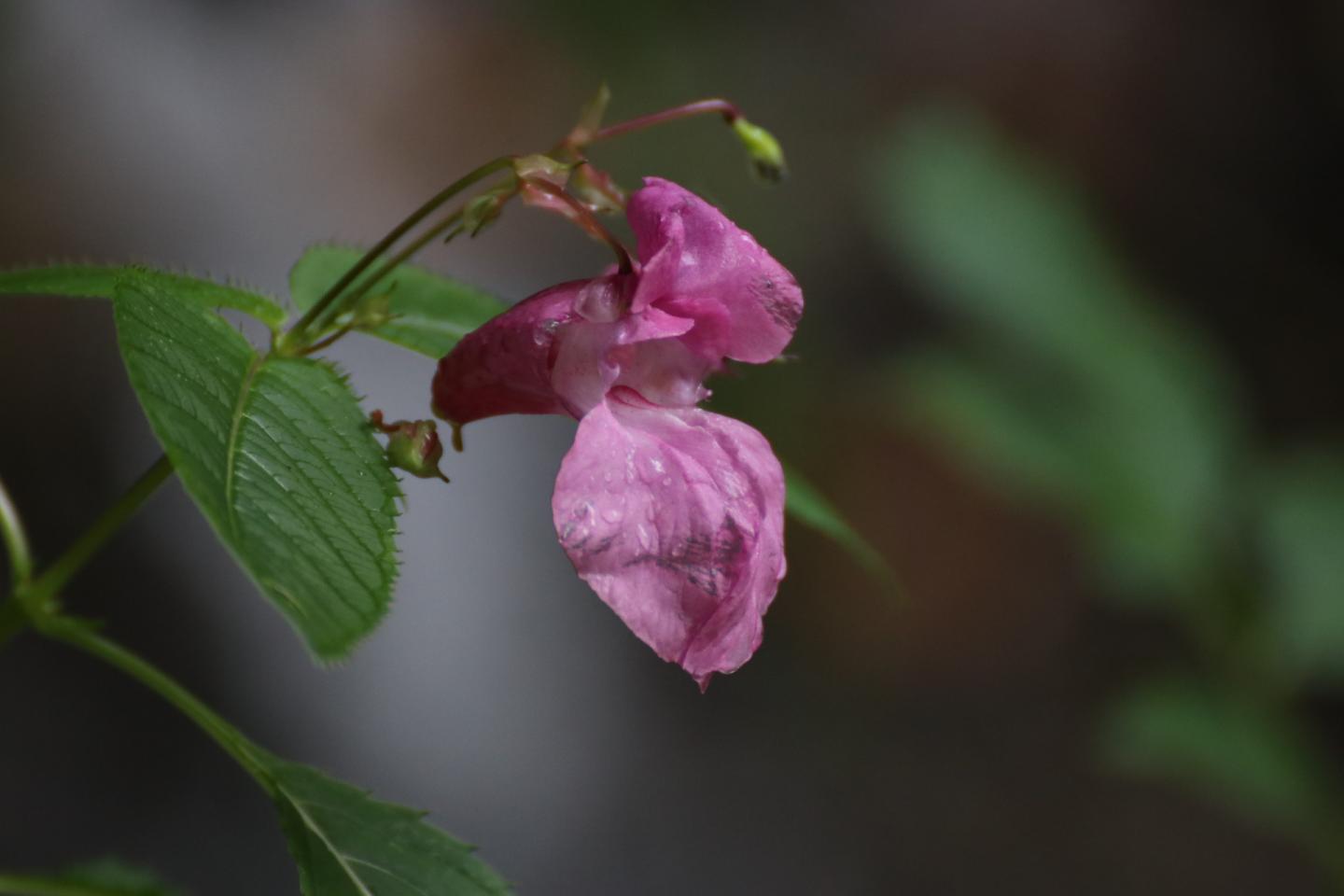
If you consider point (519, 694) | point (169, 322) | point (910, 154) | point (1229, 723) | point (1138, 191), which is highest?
point (169, 322)

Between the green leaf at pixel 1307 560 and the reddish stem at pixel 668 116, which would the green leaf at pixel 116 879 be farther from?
the green leaf at pixel 1307 560

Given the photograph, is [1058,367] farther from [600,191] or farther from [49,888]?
[49,888]

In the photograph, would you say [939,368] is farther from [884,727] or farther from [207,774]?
[207,774]

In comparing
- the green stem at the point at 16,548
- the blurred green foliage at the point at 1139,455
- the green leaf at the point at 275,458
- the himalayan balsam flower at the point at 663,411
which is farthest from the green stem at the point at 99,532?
the blurred green foliage at the point at 1139,455

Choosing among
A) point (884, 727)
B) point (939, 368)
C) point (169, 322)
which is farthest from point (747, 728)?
point (169, 322)

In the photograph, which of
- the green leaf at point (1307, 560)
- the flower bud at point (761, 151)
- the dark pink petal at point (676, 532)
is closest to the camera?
the dark pink petal at point (676, 532)

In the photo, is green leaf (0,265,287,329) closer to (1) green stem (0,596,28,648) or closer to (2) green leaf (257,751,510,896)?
(1) green stem (0,596,28,648)

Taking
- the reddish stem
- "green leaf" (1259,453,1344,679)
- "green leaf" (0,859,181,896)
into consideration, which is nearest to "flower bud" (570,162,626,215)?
the reddish stem
